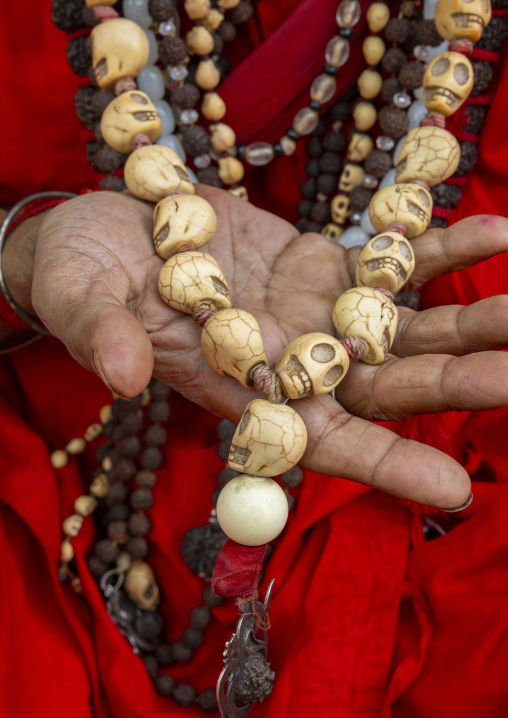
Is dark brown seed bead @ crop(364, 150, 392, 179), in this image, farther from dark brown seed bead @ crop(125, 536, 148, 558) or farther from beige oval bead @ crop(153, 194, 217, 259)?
dark brown seed bead @ crop(125, 536, 148, 558)

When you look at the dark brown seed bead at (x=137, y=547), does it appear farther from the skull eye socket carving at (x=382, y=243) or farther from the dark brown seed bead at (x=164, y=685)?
the skull eye socket carving at (x=382, y=243)

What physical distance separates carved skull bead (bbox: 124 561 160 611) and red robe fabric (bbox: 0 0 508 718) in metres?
0.03

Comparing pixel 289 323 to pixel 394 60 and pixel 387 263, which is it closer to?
pixel 387 263

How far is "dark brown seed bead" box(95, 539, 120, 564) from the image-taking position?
1013mm

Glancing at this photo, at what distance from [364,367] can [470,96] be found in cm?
57

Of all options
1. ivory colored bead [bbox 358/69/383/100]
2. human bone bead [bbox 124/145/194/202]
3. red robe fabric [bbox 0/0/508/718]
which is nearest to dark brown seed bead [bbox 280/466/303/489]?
red robe fabric [bbox 0/0/508/718]

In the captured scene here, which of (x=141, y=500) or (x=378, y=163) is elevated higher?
(x=378, y=163)

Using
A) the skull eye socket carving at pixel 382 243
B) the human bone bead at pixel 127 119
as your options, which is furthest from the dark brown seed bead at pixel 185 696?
the human bone bead at pixel 127 119

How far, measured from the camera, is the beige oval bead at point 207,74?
106 cm

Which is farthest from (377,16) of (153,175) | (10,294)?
(10,294)

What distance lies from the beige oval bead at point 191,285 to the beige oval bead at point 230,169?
37 centimetres

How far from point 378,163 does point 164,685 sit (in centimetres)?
93

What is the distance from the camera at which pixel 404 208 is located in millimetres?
891

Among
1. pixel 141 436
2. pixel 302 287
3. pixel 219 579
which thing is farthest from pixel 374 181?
pixel 219 579
